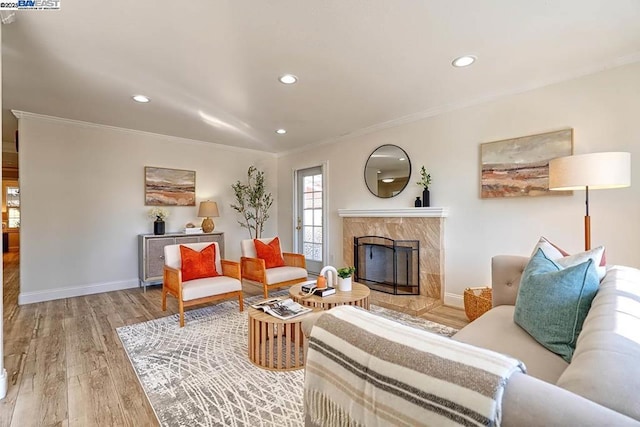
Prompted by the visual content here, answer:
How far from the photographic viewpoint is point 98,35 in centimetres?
209

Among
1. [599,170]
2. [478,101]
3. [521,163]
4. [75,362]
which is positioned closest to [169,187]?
[75,362]

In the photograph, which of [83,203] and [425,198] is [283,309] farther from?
[83,203]

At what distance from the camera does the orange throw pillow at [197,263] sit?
3.30 m

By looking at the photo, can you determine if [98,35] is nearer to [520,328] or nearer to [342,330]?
[342,330]

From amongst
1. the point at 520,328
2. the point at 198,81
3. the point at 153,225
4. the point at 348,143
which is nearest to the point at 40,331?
the point at 153,225

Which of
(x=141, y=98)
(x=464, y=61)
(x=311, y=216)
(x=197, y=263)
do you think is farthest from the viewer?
(x=311, y=216)

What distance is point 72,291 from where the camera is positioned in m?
4.06

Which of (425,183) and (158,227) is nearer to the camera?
(425,183)

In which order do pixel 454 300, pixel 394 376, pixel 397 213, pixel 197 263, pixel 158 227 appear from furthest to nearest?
1. pixel 158 227
2. pixel 397 213
3. pixel 454 300
4. pixel 197 263
5. pixel 394 376

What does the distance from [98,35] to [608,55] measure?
401 centimetres

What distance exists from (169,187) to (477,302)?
4.69 metres

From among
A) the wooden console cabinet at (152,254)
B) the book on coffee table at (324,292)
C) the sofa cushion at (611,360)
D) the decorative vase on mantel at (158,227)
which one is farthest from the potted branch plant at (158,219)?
the sofa cushion at (611,360)

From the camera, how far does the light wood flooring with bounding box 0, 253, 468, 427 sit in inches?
66.2

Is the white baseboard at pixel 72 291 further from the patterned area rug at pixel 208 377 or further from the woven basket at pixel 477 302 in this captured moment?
the woven basket at pixel 477 302
